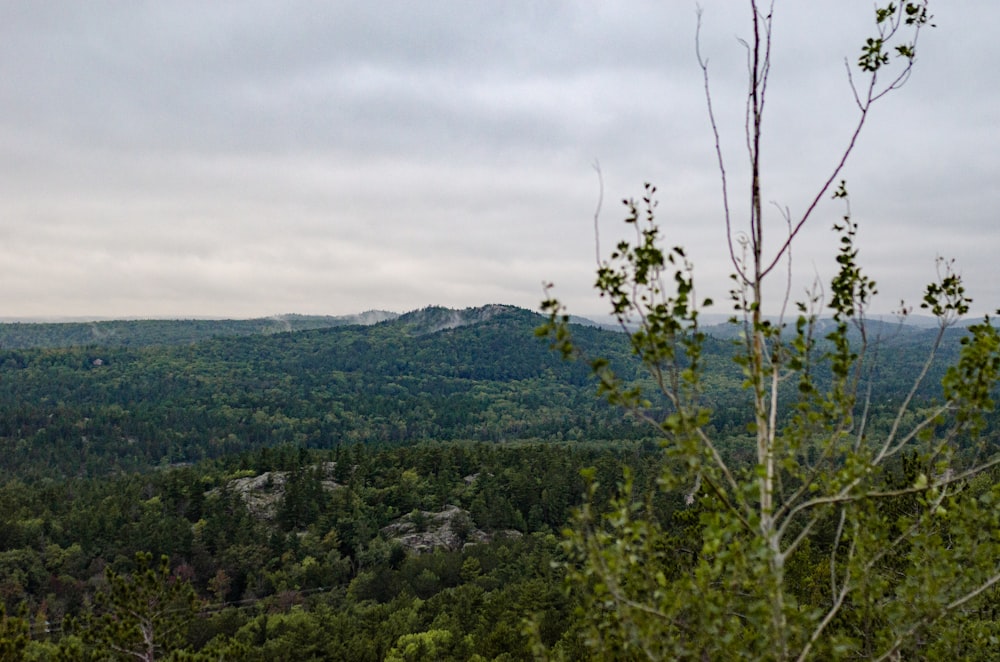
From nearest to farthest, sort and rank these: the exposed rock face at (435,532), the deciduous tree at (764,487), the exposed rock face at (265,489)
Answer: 1. the deciduous tree at (764,487)
2. the exposed rock face at (435,532)
3. the exposed rock face at (265,489)

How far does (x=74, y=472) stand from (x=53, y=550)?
122833mm

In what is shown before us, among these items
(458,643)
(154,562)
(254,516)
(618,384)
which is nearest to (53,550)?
(154,562)

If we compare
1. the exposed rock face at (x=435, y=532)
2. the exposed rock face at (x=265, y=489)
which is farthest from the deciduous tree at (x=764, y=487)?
the exposed rock face at (x=265, y=489)

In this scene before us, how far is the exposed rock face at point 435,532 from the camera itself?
345ft

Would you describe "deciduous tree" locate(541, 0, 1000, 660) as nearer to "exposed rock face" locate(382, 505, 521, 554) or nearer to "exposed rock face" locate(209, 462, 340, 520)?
"exposed rock face" locate(382, 505, 521, 554)

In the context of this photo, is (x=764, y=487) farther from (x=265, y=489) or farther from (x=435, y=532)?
(x=265, y=489)

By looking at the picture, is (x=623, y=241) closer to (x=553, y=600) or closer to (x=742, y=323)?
(x=742, y=323)

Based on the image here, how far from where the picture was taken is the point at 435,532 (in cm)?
10812

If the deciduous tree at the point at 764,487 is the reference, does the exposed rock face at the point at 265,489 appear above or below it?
below

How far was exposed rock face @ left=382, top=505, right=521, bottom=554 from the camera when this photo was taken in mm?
105188

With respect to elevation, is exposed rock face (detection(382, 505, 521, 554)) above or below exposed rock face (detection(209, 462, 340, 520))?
below

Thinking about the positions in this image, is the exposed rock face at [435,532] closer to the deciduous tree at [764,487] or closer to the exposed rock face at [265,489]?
the exposed rock face at [265,489]

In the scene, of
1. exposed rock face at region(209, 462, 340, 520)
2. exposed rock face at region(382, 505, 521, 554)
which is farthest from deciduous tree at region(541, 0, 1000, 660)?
exposed rock face at region(209, 462, 340, 520)

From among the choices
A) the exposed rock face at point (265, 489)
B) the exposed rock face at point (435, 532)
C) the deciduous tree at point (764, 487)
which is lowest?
the exposed rock face at point (435, 532)
